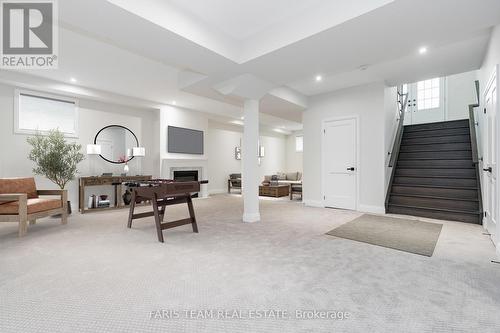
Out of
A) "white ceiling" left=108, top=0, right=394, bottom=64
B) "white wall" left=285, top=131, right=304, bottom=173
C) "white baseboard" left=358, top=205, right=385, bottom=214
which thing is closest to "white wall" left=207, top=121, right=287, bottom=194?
"white wall" left=285, top=131, right=304, bottom=173

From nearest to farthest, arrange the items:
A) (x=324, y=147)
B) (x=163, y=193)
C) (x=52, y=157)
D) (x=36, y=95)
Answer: (x=163, y=193) → (x=52, y=157) → (x=36, y=95) → (x=324, y=147)

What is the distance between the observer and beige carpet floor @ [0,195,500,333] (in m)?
1.54

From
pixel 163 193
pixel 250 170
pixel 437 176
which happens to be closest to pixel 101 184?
pixel 163 193

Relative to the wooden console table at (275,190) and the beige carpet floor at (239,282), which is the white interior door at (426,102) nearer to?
the wooden console table at (275,190)

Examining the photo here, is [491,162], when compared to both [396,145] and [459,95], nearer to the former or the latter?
[396,145]

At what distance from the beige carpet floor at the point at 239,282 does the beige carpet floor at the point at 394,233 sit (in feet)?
0.53

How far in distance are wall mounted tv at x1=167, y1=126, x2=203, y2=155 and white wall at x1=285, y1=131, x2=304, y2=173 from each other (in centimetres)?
540

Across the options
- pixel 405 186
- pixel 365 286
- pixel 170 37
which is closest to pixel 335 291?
pixel 365 286

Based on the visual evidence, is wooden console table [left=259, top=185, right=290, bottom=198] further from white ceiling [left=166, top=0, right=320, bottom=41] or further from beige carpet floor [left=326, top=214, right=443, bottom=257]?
white ceiling [left=166, top=0, right=320, bottom=41]

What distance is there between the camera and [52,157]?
4.59m

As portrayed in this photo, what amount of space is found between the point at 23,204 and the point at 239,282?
3.34m

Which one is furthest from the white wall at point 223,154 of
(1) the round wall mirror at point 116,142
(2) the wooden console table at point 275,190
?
(1) the round wall mirror at point 116,142

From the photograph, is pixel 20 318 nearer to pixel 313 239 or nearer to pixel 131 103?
pixel 313 239

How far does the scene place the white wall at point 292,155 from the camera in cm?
1167
